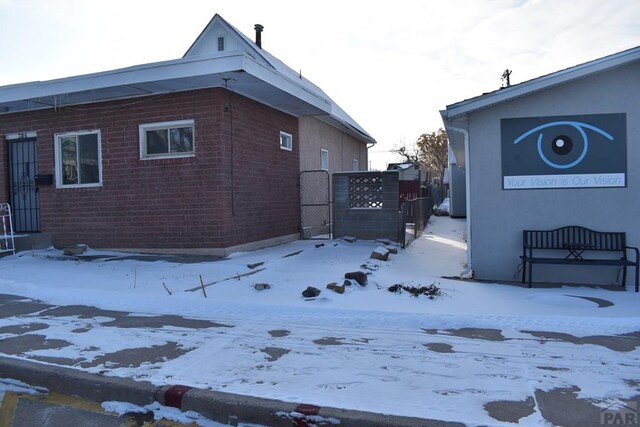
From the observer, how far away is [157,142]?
1090 cm

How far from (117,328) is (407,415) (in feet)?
13.2

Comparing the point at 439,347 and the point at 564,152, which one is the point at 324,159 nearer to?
the point at 564,152

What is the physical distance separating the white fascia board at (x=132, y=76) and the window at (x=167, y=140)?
125 cm

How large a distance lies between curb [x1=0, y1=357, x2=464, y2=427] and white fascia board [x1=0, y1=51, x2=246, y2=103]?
6.14m

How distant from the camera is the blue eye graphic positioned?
8453 mm

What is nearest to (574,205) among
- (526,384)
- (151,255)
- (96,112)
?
(526,384)

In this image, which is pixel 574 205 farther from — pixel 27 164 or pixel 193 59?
pixel 27 164

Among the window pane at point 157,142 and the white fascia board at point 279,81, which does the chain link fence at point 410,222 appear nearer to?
the white fascia board at point 279,81

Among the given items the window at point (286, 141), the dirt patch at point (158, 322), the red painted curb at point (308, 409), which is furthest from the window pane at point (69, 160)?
the red painted curb at point (308, 409)

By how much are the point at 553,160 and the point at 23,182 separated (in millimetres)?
12307

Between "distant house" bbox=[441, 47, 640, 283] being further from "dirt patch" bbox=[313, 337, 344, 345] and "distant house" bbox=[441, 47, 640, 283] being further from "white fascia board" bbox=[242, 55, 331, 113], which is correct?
"dirt patch" bbox=[313, 337, 344, 345]

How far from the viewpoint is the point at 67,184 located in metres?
11.7

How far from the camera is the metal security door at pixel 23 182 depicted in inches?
482

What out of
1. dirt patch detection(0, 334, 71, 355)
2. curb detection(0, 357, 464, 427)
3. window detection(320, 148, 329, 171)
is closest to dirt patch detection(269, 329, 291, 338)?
curb detection(0, 357, 464, 427)
